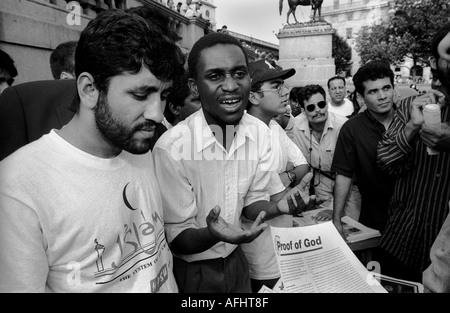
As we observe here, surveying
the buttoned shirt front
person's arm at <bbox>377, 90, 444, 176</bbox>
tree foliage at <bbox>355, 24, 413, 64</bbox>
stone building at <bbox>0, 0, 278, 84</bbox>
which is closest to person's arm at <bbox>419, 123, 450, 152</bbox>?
person's arm at <bbox>377, 90, 444, 176</bbox>

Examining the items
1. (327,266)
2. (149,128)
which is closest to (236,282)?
(327,266)

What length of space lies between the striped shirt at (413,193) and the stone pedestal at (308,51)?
10595 millimetres

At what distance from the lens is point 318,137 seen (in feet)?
11.7

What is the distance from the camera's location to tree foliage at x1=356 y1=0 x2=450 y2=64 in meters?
18.0

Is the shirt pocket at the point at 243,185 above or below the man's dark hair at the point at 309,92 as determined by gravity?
below

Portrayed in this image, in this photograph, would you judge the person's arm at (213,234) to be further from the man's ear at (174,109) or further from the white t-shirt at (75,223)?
the man's ear at (174,109)

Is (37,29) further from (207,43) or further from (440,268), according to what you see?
(440,268)

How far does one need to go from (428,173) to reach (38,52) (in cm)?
461

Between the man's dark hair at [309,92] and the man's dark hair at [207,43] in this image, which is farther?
the man's dark hair at [309,92]

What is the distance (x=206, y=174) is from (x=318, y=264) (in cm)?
67

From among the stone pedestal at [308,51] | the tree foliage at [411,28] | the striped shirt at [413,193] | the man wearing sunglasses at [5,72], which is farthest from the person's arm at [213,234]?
the tree foliage at [411,28]

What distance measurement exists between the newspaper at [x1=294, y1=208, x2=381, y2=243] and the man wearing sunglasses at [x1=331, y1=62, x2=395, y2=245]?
0.08 metres

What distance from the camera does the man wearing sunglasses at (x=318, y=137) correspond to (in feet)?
11.0
